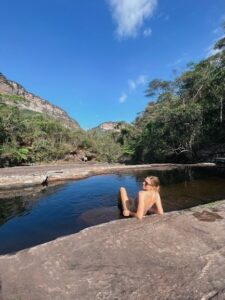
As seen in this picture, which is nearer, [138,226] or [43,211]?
[138,226]

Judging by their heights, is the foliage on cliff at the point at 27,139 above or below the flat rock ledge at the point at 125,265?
above

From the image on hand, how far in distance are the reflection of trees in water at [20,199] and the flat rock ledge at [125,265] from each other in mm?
4455

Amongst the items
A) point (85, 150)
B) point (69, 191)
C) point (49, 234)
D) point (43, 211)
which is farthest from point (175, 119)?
point (49, 234)

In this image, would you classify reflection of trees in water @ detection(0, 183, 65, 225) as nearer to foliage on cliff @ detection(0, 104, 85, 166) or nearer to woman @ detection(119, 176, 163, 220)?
woman @ detection(119, 176, 163, 220)

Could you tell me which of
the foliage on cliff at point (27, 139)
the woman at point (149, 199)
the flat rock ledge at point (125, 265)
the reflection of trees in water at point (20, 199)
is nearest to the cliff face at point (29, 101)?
the foliage on cliff at point (27, 139)

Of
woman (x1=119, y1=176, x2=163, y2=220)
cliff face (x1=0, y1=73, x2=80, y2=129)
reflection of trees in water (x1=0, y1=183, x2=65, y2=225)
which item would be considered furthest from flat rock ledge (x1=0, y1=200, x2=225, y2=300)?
cliff face (x1=0, y1=73, x2=80, y2=129)

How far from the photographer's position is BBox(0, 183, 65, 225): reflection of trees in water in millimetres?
8554

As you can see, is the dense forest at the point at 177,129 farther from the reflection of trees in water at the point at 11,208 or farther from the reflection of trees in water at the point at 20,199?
the reflection of trees in water at the point at 11,208

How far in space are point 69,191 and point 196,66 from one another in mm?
23444

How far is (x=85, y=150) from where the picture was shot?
35000 millimetres

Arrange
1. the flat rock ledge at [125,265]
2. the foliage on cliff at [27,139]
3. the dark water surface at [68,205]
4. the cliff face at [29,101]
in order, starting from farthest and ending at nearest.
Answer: the cliff face at [29,101]
the foliage on cliff at [27,139]
the dark water surface at [68,205]
the flat rock ledge at [125,265]

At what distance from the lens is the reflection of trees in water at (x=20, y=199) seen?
855 centimetres

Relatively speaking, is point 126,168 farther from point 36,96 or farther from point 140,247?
point 36,96

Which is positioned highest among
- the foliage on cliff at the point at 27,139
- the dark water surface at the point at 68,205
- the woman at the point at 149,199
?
the foliage on cliff at the point at 27,139
